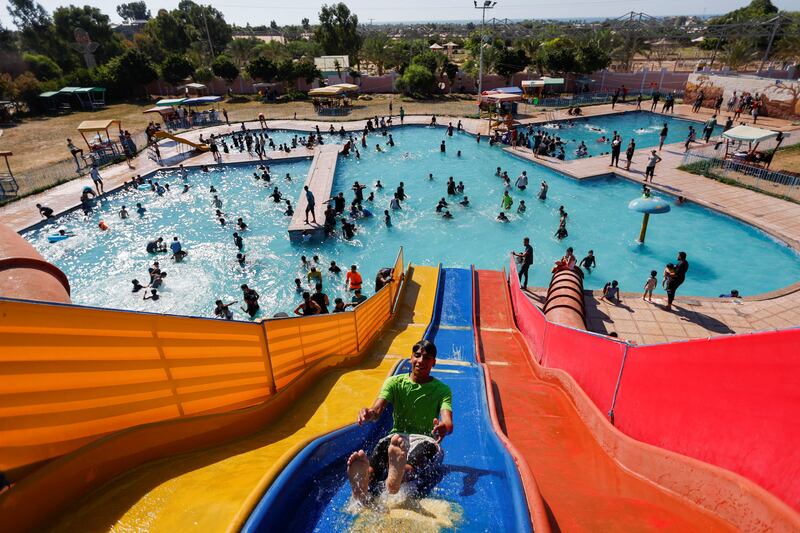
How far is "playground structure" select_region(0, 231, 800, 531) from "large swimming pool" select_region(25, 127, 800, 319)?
969 cm

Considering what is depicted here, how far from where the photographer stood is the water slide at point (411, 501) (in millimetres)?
→ 3781

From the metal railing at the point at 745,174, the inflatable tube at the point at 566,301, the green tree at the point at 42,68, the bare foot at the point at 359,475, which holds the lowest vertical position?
the inflatable tube at the point at 566,301

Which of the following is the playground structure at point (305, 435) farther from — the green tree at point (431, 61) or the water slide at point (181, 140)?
the green tree at point (431, 61)

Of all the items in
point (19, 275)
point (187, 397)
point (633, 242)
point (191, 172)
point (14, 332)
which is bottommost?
point (633, 242)

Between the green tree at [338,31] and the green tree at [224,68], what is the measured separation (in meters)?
19.5

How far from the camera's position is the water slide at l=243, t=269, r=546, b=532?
12.4 ft

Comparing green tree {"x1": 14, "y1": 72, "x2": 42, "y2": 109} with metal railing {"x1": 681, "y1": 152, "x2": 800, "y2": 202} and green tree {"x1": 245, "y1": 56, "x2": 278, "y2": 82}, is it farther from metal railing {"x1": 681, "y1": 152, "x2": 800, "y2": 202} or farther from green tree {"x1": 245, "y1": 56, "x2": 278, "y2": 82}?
metal railing {"x1": 681, "y1": 152, "x2": 800, "y2": 202}

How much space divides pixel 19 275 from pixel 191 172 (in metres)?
24.3

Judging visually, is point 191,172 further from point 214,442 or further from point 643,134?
point 643,134

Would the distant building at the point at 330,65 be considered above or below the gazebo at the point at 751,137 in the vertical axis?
above

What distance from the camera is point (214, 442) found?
4723 millimetres

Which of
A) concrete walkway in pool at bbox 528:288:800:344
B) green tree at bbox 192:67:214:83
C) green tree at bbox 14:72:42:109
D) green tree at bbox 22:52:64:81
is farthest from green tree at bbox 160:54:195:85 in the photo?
concrete walkway in pool at bbox 528:288:800:344

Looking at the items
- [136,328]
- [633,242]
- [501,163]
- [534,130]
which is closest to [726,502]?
[136,328]

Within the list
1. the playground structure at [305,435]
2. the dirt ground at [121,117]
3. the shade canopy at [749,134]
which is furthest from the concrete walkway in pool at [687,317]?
the dirt ground at [121,117]
